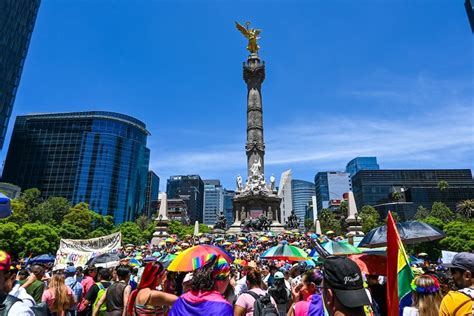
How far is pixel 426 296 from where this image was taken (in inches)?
145

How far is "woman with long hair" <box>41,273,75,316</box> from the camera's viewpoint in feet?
18.3

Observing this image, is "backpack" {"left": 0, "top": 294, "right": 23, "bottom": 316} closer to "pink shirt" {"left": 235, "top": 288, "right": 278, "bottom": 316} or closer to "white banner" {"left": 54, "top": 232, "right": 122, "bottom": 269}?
"pink shirt" {"left": 235, "top": 288, "right": 278, "bottom": 316}

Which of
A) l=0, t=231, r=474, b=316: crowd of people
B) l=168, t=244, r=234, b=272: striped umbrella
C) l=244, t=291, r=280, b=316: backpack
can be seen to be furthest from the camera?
l=168, t=244, r=234, b=272: striped umbrella

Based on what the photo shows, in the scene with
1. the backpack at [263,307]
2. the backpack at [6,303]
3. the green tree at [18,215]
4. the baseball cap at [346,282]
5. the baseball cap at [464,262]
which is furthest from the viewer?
the green tree at [18,215]

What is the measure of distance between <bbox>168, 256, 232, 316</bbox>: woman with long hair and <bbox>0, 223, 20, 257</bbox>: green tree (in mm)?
42601

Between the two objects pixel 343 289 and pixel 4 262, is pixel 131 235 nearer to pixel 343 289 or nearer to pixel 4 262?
pixel 4 262

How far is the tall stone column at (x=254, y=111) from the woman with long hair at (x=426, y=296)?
48.3 metres

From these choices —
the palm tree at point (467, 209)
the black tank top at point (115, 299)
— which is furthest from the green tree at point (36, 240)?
the palm tree at point (467, 209)

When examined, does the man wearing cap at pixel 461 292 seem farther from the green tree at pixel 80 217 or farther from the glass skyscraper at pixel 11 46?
the glass skyscraper at pixel 11 46

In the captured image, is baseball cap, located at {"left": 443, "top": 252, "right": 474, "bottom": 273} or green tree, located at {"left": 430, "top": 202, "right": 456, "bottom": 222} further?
green tree, located at {"left": 430, "top": 202, "right": 456, "bottom": 222}

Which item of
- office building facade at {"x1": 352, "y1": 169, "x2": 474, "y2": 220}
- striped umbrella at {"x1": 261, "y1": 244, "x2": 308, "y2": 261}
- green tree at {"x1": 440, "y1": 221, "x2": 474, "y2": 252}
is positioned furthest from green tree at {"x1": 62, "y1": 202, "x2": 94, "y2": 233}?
office building facade at {"x1": 352, "y1": 169, "x2": 474, "y2": 220}

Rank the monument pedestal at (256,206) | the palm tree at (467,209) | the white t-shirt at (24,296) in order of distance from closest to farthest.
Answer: the white t-shirt at (24,296) < the monument pedestal at (256,206) < the palm tree at (467,209)

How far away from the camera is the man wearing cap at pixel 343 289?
85.0 inches

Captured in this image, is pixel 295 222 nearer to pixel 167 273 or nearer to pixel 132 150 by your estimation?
pixel 167 273
